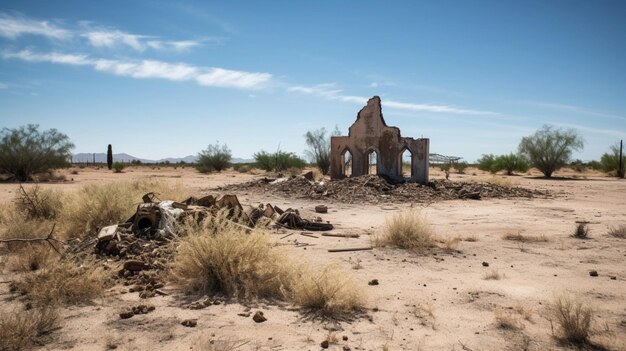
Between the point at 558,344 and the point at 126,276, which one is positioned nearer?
the point at 558,344

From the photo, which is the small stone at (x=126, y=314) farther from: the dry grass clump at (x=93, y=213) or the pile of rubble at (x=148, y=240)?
the dry grass clump at (x=93, y=213)


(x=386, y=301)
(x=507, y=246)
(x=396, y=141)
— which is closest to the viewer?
(x=386, y=301)

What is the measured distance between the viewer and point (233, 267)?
5734 mm

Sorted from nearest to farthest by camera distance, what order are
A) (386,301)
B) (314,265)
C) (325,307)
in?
(325,307) → (386,301) → (314,265)

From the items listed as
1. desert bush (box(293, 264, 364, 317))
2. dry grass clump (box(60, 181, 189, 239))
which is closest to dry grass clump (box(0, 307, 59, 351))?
desert bush (box(293, 264, 364, 317))

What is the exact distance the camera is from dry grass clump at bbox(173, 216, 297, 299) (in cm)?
564

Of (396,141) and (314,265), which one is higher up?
(396,141)

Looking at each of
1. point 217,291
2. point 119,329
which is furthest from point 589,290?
point 119,329

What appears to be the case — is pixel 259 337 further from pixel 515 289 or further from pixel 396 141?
pixel 396 141

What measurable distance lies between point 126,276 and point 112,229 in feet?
4.60

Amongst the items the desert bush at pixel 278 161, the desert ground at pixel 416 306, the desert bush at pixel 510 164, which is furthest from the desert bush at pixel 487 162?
the desert ground at pixel 416 306

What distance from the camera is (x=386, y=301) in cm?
553

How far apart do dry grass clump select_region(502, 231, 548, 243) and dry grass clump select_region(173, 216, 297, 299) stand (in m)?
5.64

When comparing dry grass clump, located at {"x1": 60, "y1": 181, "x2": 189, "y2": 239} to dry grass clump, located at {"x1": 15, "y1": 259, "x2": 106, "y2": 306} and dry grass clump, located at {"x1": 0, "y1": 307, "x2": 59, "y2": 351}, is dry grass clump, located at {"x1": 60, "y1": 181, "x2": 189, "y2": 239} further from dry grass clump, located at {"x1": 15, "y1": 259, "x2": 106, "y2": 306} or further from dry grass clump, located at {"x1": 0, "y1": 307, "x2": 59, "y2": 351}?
dry grass clump, located at {"x1": 0, "y1": 307, "x2": 59, "y2": 351}
